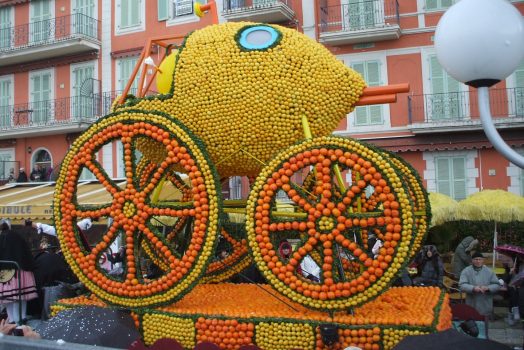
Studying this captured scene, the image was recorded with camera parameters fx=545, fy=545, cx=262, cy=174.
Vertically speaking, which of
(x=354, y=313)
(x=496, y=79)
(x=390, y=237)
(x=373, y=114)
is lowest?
(x=354, y=313)

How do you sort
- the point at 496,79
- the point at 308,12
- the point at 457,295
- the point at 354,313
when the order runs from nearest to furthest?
1. the point at 496,79
2. the point at 354,313
3. the point at 457,295
4. the point at 308,12

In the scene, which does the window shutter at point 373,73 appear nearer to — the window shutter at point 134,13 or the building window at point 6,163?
the window shutter at point 134,13

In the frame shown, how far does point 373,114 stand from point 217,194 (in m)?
10.8

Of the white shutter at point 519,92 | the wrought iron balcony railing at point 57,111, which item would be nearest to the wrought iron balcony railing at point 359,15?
the white shutter at point 519,92

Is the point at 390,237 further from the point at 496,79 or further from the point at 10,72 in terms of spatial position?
the point at 10,72

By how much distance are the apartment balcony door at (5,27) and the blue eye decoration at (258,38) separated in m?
16.4

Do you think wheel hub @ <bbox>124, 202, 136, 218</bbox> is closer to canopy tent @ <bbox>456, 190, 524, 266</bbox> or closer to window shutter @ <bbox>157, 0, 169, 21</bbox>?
canopy tent @ <bbox>456, 190, 524, 266</bbox>

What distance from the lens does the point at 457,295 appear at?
9.27m

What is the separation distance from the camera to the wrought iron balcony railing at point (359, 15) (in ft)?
49.6

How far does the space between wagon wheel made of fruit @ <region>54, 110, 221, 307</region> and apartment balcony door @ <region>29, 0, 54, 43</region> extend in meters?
14.7

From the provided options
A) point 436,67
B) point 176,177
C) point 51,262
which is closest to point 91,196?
point 51,262

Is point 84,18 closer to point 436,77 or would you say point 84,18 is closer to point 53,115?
point 53,115

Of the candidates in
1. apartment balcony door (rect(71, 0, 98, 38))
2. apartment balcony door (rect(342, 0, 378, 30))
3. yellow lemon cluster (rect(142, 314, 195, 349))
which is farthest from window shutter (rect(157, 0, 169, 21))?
yellow lemon cluster (rect(142, 314, 195, 349))

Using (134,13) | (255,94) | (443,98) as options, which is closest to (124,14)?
(134,13)
